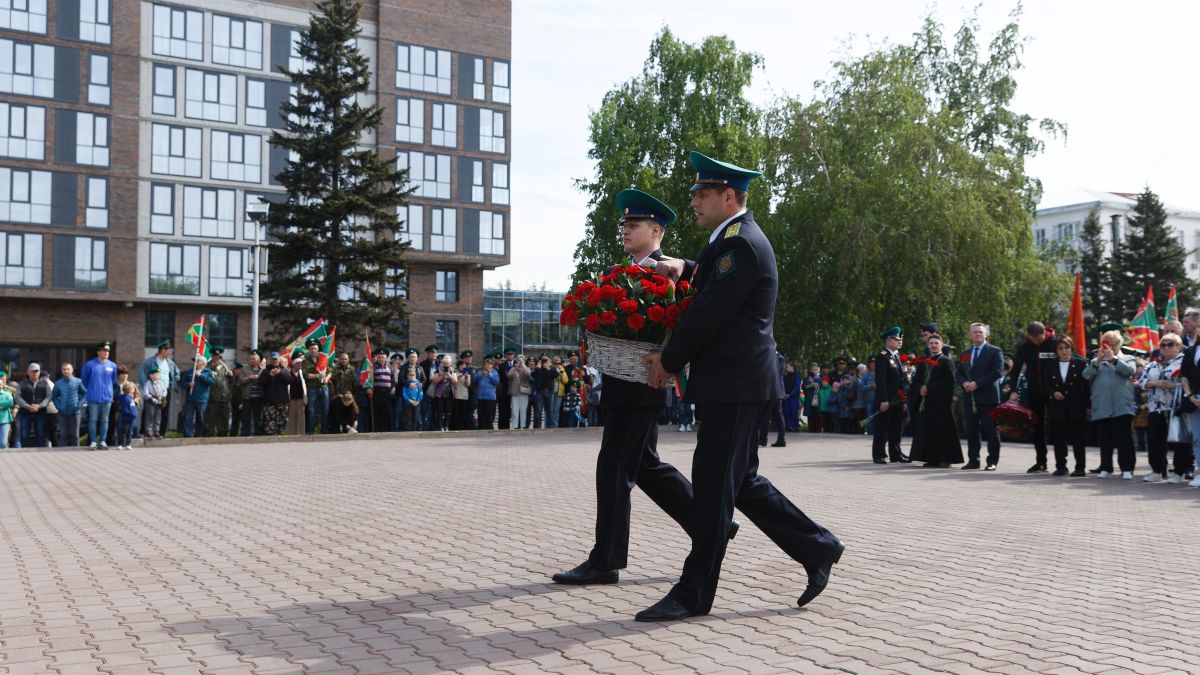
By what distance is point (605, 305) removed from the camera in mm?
5504

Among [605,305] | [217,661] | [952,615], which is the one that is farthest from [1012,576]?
[217,661]

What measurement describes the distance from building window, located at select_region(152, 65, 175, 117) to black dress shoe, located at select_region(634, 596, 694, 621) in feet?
175

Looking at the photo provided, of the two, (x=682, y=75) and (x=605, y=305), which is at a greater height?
(x=682, y=75)

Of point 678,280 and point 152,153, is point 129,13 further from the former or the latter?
point 678,280

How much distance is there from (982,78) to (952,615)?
39734mm

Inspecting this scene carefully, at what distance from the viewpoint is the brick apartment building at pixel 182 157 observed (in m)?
49.6

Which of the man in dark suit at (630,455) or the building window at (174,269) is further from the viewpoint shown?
the building window at (174,269)

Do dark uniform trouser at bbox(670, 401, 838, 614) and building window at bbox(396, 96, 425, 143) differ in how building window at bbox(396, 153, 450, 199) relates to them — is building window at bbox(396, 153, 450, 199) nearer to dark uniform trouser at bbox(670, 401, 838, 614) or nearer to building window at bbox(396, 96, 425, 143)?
building window at bbox(396, 96, 425, 143)

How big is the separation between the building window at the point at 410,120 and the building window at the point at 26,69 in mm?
16188

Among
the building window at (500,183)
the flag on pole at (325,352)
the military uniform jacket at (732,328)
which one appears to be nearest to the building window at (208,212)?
the building window at (500,183)

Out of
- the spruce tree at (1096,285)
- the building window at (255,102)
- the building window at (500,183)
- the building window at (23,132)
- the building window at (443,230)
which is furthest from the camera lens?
the building window at (500,183)

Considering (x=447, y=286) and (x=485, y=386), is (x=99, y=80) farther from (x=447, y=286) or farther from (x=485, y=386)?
(x=485, y=386)

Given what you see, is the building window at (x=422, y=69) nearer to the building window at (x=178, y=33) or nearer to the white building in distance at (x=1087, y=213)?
the building window at (x=178, y=33)

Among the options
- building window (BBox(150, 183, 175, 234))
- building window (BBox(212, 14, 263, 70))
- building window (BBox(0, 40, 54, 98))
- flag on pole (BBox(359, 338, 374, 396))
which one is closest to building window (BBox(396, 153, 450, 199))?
building window (BBox(212, 14, 263, 70))
